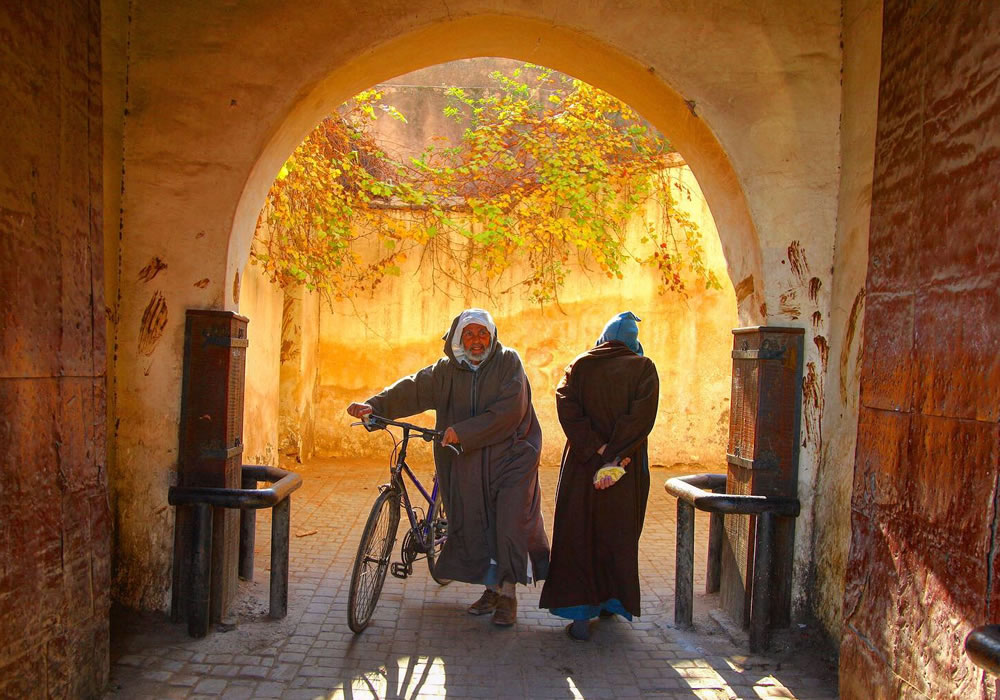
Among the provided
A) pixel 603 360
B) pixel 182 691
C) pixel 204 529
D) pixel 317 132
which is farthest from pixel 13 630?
pixel 317 132

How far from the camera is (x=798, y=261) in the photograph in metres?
4.00

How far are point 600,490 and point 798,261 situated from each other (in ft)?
5.08

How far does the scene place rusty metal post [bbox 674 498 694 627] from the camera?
14.1 feet

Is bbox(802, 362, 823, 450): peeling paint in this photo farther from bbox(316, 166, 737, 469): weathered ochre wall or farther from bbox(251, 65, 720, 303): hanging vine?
bbox(316, 166, 737, 469): weathered ochre wall

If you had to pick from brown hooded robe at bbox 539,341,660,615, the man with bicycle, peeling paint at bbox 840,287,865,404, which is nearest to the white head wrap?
the man with bicycle

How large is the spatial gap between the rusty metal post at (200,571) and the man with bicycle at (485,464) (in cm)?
93

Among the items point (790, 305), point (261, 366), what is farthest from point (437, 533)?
point (261, 366)

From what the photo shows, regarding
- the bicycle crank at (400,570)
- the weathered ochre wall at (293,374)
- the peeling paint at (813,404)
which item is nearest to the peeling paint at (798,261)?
the peeling paint at (813,404)

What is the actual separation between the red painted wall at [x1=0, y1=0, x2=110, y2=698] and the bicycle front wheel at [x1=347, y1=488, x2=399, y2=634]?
1.18m

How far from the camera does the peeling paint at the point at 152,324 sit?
3.99 meters

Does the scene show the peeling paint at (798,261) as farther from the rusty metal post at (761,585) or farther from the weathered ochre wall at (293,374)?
the weathered ochre wall at (293,374)

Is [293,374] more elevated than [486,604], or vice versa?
[293,374]

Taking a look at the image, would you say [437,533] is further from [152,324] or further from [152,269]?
[152,269]

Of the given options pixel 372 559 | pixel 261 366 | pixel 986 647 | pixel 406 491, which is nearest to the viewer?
pixel 986 647
